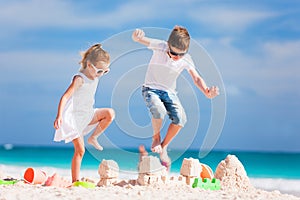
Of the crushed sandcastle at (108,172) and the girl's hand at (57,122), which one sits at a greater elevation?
the girl's hand at (57,122)

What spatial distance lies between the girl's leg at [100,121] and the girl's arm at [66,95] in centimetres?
43

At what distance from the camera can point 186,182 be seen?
26.8 feet

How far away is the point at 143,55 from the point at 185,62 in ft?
1.88

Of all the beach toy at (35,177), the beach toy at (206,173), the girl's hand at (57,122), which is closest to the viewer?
the girl's hand at (57,122)

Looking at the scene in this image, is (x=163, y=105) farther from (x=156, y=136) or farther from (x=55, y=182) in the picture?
(x=55, y=182)

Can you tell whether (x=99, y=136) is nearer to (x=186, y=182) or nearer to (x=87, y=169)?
(x=186, y=182)

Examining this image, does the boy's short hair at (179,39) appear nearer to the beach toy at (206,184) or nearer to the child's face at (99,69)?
the child's face at (99,69)

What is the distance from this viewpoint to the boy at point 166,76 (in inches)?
298

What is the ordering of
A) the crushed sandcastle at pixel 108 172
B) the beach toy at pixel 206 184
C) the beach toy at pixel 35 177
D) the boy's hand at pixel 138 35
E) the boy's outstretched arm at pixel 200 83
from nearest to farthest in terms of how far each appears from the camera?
the boy's hand at pixel 138 35, the boy's outstretched arm at pixel 200 83, the beach toy at pixel 206 184, the crushed sandcastle at pixel 108 172, the beach toy at pixel 35 177

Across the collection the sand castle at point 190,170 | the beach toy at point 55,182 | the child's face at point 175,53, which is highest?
the child's face at point 175,53

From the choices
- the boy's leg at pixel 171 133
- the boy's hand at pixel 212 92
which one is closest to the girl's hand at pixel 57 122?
the boy's leg at pixel 171 133

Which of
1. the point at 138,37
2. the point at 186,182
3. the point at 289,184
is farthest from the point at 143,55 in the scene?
the point at 289,184

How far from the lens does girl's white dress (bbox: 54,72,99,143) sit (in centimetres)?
767

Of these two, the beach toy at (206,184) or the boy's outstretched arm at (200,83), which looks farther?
the beach toy at (206,184)
